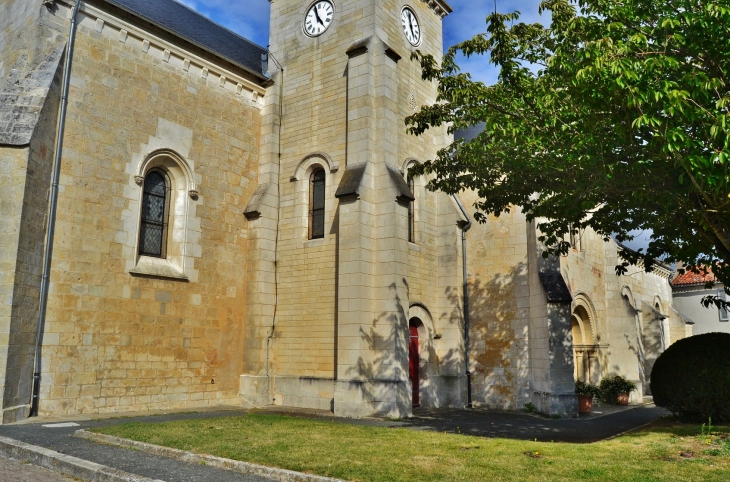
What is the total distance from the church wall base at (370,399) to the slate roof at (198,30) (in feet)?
29.6

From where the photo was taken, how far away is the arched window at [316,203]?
15219 mm

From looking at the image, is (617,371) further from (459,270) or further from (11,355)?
(11,355)

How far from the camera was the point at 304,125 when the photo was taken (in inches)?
624

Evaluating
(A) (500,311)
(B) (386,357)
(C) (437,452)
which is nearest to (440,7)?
(A) (500,311)

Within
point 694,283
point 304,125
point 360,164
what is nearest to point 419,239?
point 360,164

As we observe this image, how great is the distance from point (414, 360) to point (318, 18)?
9921 mm

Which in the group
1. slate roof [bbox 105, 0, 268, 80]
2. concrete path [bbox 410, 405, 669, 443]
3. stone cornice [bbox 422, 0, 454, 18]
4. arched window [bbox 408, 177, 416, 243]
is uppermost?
stone cornice [bbox 422, 0, 454, 18]

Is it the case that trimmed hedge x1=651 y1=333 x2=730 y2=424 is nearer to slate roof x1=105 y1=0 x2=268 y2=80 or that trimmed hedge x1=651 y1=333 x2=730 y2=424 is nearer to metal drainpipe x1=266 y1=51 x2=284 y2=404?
metal drainpipe x1=266 y1=51 x2=284 y2=404

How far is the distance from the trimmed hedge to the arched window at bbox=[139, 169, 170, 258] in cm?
1127

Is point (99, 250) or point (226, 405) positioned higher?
point (99, 250)

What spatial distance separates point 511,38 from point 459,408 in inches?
385

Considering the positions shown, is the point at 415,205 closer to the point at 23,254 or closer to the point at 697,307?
the point at 23,254

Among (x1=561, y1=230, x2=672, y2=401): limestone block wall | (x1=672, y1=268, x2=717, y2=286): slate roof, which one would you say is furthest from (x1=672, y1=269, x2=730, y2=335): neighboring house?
(x1=561, y1=230, x2=672, y2=401): limestone block wall

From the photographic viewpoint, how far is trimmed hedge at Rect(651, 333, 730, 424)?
10.7m
